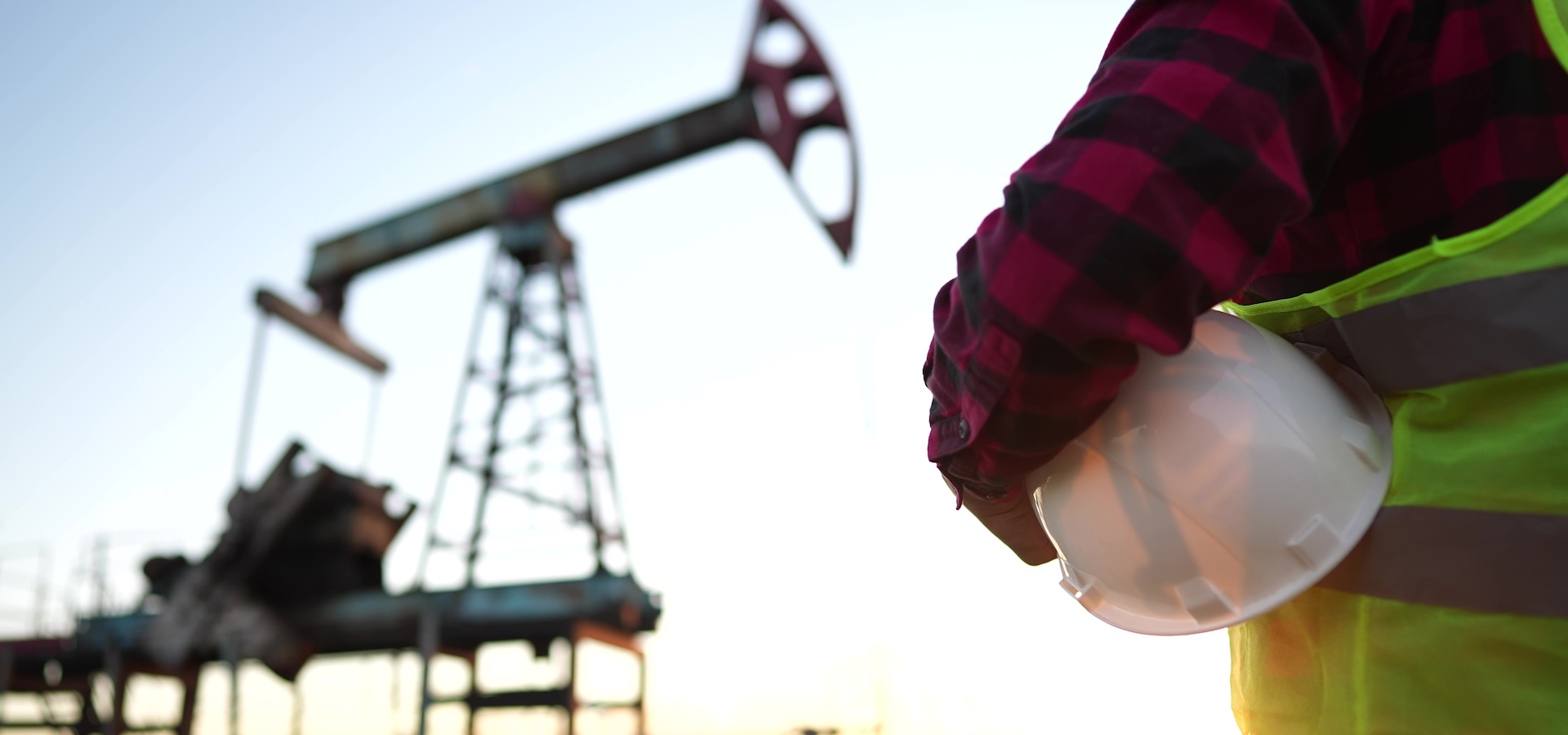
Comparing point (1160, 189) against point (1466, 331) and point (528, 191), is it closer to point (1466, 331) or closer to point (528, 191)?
point (1466, 331)

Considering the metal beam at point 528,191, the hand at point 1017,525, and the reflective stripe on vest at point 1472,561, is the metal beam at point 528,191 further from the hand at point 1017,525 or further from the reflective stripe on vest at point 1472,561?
the reflective stripe on vest at point 1472,561

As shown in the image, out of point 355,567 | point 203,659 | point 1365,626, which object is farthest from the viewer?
point 203,659

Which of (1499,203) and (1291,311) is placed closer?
(1499,203)

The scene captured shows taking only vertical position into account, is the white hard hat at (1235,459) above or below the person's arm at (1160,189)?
below

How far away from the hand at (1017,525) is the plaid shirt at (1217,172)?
288 millimetres

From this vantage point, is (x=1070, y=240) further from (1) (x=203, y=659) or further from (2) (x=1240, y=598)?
(1) (x=203, y=659)

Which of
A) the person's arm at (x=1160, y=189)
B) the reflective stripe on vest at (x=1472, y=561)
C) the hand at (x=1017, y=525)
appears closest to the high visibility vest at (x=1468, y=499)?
the reflective stripe on vest at (x=1472, y=561)

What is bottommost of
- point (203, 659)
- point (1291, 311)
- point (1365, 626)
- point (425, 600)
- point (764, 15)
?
point (203, 659)

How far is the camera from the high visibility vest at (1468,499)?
82 cm

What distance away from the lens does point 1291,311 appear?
113 cm

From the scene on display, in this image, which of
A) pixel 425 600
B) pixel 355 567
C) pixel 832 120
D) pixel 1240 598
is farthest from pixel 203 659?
pixel 1240 598

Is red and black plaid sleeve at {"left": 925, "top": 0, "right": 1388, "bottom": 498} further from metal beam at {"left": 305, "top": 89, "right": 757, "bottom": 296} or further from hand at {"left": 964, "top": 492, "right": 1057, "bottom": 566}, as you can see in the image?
metal beam at {"left": 305, "top": 89, "right": 757, "bottom": 296}

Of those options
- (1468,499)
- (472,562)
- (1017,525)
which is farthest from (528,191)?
(1468,499)

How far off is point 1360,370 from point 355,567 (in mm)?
11239
